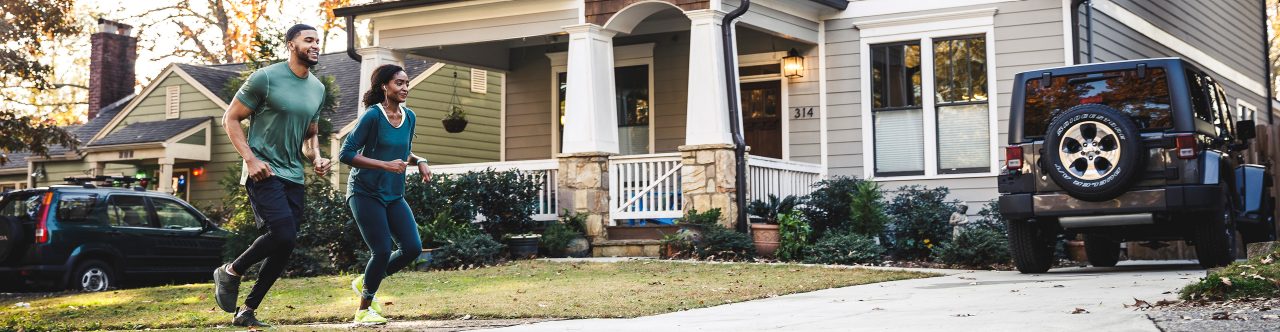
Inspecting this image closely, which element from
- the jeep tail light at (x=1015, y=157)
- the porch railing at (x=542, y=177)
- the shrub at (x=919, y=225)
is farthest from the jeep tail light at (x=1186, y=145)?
the porch railing at (x=542, y=177)

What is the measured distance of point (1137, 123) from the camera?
34.4 feet

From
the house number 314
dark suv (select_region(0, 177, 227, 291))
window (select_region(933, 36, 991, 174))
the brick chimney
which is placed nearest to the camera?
dark suv (select_region(0, 177, 227, 291))

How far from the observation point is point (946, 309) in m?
7.41

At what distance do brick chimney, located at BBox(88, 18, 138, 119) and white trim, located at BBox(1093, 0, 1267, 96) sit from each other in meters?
19.7

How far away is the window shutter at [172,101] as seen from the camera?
25250 mm

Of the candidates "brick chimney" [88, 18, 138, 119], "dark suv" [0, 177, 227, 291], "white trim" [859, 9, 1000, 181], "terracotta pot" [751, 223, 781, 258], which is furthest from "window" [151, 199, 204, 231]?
"brick chimney" [88, 18, 138, 119]

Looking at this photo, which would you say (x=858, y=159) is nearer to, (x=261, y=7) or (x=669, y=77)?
(x=669, y=77)

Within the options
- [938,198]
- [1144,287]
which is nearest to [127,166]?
[938,198]

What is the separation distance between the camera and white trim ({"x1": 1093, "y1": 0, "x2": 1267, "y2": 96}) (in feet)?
54.4

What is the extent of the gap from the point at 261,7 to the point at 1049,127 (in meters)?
23.7

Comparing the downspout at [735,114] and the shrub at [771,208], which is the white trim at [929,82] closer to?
the shrub at [771,208]

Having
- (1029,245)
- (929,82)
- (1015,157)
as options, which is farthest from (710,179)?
(1015,157)

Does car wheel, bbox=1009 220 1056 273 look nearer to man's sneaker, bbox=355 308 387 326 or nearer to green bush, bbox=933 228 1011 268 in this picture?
green bush, bbox=933 228 1011 268

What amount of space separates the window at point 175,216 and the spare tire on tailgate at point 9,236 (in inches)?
71.8
